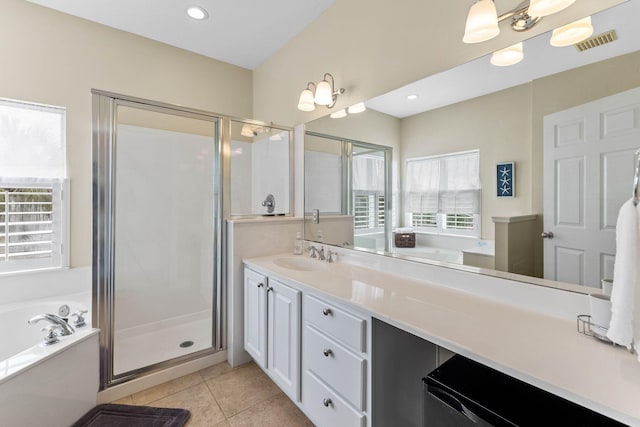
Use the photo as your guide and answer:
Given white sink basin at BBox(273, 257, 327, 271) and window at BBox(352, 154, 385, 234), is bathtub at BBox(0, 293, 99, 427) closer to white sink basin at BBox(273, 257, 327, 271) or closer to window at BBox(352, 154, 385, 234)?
white sink basin at BBox(273, 257, 327, 271)

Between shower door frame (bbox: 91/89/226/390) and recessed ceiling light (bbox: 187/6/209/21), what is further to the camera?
recessed ceiling light (bbox: 187/6/209/21)

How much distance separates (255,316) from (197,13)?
246 centimetres

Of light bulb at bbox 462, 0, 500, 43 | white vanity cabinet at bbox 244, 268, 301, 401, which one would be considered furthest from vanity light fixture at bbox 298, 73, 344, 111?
white vanity cabinet at bbox 244, 268, 301, 401

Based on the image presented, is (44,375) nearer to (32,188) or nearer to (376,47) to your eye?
(32,188)

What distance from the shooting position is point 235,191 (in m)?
2.38

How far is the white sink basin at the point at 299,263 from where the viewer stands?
6.93ft

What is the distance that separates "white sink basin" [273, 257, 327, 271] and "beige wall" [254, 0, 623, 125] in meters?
1.20

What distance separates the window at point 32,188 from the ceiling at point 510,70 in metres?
2.52

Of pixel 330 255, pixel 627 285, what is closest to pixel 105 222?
pixel 330 255

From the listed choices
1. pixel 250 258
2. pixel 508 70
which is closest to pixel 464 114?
pixel 508 70

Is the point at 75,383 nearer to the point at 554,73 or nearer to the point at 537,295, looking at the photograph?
the point at 537,295

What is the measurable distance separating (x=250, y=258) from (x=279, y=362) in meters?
0.81

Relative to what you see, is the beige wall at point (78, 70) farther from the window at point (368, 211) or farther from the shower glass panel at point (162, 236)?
the window at point (368, 211)

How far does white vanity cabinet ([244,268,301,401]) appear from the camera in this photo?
5.19ft
